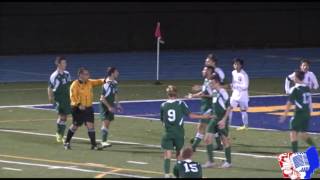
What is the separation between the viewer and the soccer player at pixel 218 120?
56.2 ft

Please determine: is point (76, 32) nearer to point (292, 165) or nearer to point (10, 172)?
point (10, 172)

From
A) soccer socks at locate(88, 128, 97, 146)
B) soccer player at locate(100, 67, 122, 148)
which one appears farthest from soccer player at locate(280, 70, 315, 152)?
soccer socks at locate(88, 128, 97, 146)

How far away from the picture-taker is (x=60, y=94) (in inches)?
826

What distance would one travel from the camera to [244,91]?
900 inches

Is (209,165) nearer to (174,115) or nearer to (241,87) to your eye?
(174,115)

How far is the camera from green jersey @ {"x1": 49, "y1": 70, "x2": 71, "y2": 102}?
20.9m

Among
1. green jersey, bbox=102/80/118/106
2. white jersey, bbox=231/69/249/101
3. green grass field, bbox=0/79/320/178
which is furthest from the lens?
white jersey, bbox=231/69/249/101

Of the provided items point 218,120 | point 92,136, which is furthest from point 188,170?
point 92,136

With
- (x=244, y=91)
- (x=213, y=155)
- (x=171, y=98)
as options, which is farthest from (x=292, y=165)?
(x=244, y=91)

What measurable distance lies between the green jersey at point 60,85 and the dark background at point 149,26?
2688 centimetres

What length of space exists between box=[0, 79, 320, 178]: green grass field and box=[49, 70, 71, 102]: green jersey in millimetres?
1111

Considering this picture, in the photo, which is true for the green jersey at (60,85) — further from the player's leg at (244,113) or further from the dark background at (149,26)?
the dark background at (149,26)

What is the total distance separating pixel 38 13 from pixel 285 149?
101ft

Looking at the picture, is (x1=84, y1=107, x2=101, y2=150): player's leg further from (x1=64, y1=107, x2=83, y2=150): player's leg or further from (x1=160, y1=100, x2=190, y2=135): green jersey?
(x1=160, y1=100, x2=190, y2=135): green jersey
